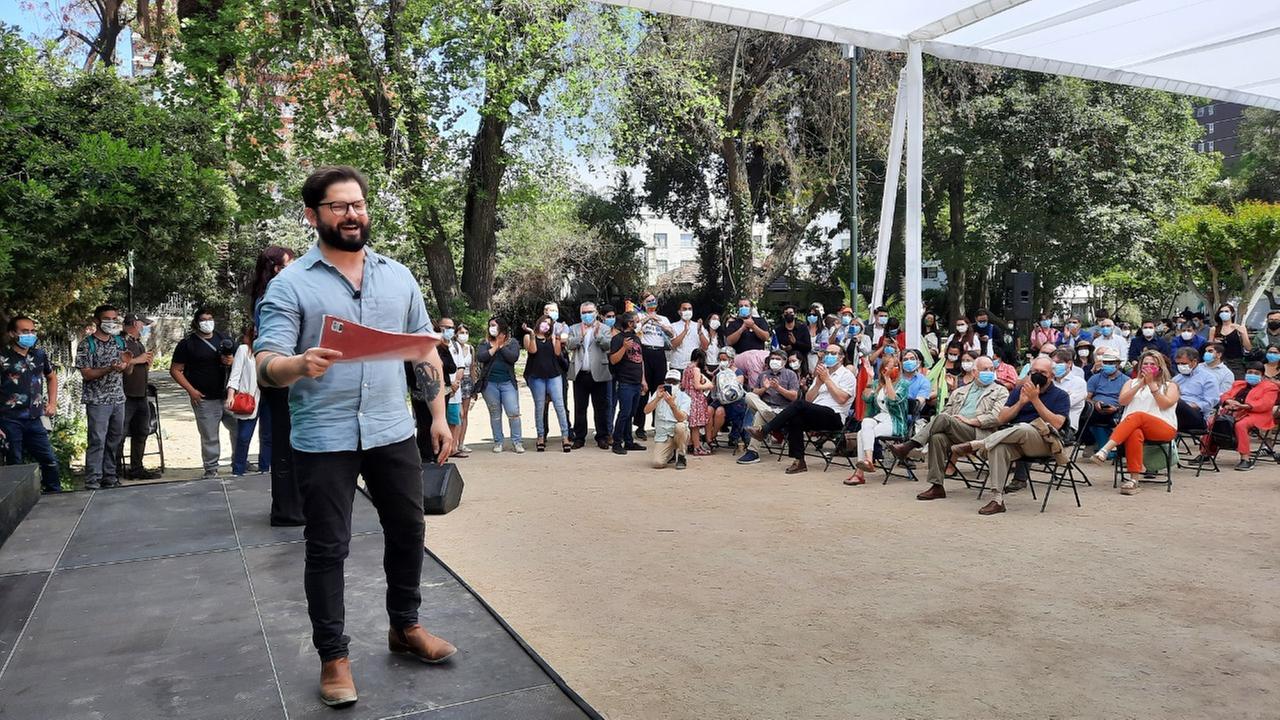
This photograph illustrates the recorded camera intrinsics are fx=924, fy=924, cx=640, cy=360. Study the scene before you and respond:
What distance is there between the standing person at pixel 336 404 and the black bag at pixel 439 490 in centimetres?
398

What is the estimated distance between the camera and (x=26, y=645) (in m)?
3.63

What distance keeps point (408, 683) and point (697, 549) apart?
3.17 meters

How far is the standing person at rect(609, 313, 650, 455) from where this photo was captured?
10734mm

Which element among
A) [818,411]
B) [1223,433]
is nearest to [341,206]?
[818,411]

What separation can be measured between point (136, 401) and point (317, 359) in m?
6.90

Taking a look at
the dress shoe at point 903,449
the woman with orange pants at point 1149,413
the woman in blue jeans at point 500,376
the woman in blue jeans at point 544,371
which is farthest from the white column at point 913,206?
the woman in blue jeans at point 500,376

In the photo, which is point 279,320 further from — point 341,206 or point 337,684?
point 337,684

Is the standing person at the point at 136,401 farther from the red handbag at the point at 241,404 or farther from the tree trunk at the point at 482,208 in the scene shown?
the tree trunk at the point at 482,208

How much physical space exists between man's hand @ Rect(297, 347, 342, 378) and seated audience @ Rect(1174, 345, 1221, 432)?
9.35m

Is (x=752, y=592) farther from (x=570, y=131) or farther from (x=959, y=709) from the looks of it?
(x=570, y=131)

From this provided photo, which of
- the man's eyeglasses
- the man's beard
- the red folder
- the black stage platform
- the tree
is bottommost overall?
the black stage platform

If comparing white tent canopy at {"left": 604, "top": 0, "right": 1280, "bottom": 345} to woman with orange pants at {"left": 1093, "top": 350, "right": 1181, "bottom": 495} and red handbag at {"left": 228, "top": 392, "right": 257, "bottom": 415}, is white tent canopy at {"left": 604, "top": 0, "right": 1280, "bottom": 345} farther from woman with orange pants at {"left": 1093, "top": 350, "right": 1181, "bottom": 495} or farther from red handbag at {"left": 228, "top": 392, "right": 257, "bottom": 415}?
red handbag at {"left": 228, "top": 392, "right": 257, "bottom": 415}

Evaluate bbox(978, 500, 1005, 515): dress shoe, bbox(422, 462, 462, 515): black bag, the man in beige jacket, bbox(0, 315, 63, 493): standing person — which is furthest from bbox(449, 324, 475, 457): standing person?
bbox(978, 500, 1005, 515): dress shoe

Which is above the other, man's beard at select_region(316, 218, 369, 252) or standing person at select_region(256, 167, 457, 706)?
man's beard at select_region(316, 218, 369, 252)
